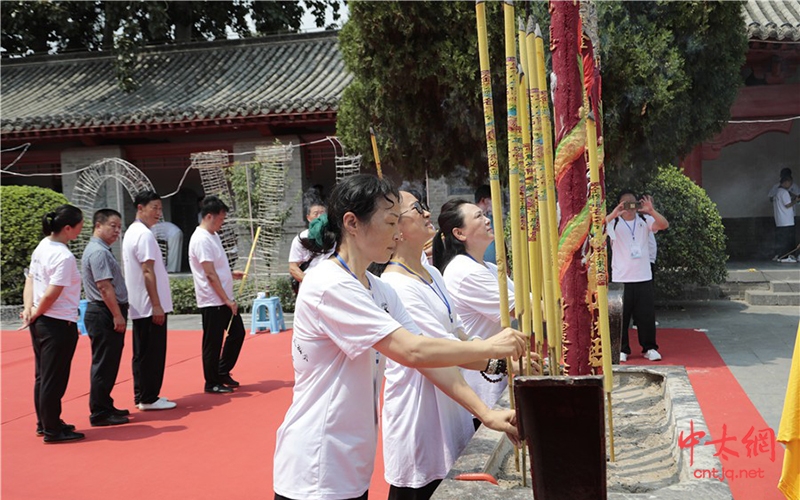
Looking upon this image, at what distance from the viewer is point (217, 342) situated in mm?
6039

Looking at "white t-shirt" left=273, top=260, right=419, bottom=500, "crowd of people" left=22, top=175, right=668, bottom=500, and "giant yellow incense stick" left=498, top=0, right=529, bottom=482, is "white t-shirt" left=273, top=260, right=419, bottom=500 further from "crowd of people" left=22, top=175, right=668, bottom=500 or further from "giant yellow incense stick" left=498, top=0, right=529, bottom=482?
"giant yellow incense stick" left=498, top=0, right=529, bottom=482

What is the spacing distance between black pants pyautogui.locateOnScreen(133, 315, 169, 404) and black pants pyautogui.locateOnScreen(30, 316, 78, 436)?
733mm

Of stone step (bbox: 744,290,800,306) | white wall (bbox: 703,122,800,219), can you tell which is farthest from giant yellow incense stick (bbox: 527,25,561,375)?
white wall (bbox: 703,122,800,219)

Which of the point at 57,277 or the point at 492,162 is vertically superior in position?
the point at 492,162

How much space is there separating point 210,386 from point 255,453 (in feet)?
5.81

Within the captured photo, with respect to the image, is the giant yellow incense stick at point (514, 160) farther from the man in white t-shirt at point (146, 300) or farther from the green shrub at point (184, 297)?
the green shrub at point (184, 297)

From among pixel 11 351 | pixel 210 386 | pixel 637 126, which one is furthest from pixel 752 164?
pixel 11 351

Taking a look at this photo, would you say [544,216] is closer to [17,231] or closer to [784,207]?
[17,231]

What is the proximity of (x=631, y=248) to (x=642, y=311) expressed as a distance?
572mm

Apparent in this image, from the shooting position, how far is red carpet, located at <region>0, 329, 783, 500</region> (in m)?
3.96

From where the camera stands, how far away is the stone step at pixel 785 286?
9656 mm

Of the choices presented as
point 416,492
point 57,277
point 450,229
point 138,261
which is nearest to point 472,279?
point 450,229

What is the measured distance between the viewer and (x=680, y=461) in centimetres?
219

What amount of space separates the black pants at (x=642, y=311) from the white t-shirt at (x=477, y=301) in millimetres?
3751
